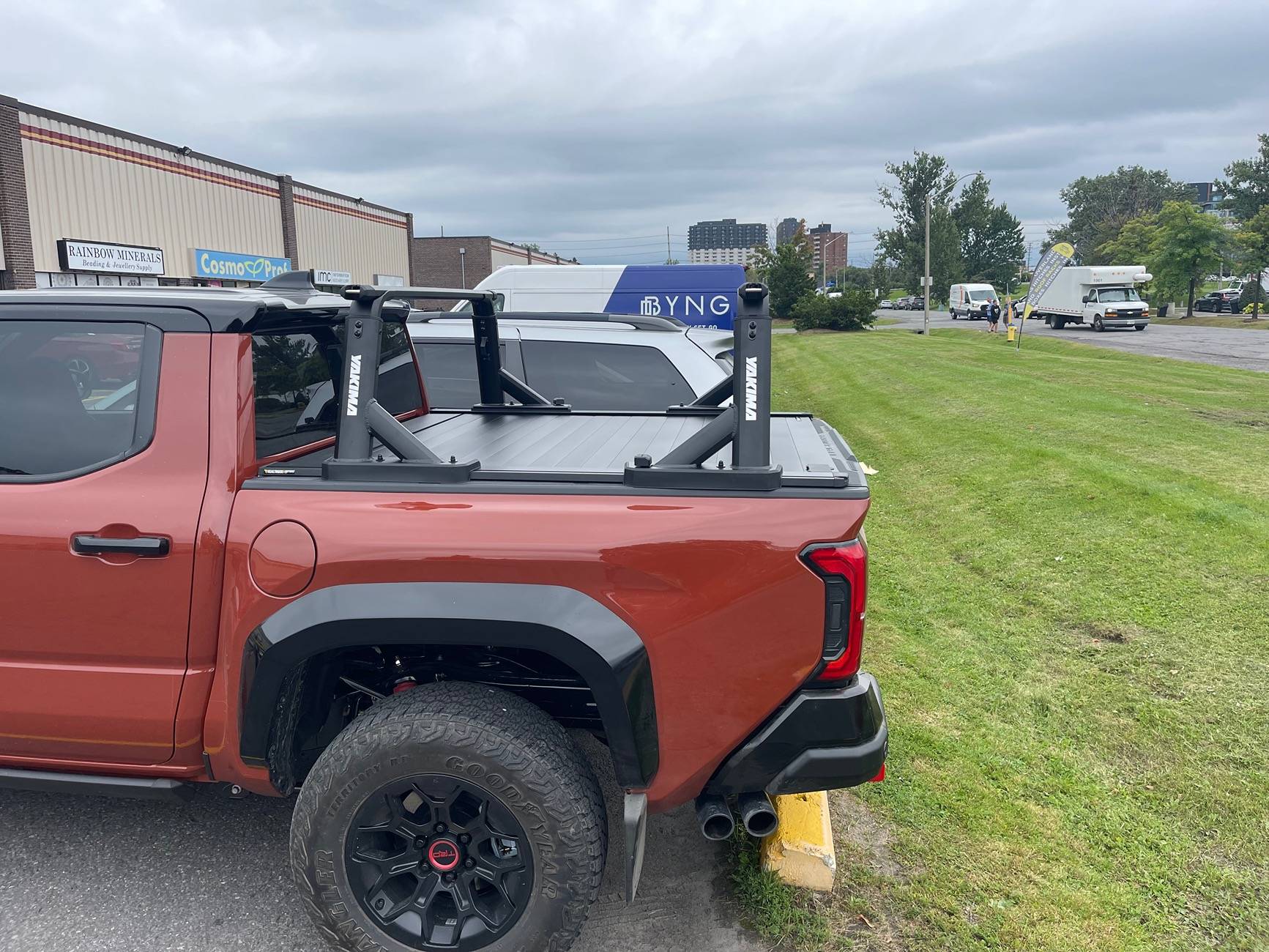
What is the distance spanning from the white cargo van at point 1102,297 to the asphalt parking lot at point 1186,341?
595 millimetres

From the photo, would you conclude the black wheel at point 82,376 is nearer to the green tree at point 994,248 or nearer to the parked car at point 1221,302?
the parked car at point 1221,302

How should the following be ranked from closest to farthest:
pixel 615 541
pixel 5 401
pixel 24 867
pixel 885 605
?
1. pixel 615 541
2. pixel 5 401
3. pixel 24 867
4. pixel 885 605

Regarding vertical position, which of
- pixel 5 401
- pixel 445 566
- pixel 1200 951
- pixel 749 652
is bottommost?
pixel 1200 951

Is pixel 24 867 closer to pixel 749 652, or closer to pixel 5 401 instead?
pixel 5 401

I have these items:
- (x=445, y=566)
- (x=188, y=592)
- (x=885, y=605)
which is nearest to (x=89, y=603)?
(x=188, y=592)

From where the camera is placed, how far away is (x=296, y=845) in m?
2.59

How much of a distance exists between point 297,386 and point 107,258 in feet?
93.6

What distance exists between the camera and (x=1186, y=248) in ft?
165

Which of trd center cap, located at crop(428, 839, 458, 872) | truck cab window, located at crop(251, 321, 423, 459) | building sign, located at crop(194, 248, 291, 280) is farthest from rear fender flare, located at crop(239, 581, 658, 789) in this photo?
building sign, located at crop(194, 248, 291, 280)

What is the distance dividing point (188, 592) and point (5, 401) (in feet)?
3.08

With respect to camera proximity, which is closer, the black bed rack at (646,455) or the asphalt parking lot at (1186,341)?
the black bed rack at (646,455)

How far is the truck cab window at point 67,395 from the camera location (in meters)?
2.84

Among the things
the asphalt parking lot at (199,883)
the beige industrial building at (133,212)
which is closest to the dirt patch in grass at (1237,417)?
the asphalt parking lot at (199,883)

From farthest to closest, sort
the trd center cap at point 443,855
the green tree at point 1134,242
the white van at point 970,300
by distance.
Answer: the green tree at point 1134,242, the white van at point 970,300, the trd center cap at point 443,855
